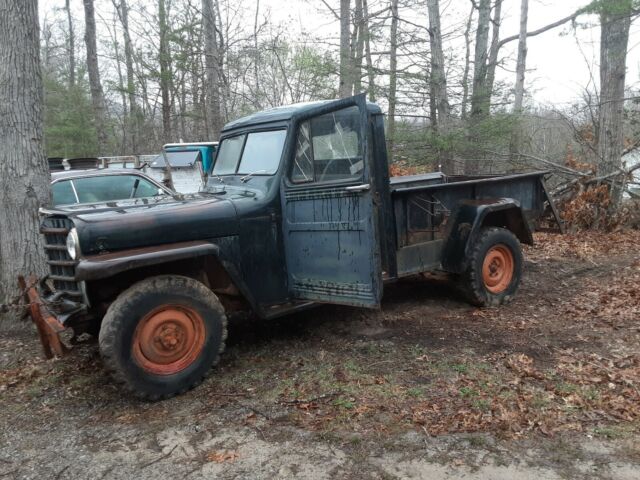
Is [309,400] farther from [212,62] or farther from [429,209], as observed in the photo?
[212,62]

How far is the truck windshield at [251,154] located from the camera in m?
4.67

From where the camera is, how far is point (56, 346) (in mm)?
3516

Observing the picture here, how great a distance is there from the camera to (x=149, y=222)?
385 cm

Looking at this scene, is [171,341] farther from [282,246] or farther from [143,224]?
[282,246]

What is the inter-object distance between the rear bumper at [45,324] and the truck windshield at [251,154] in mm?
2058

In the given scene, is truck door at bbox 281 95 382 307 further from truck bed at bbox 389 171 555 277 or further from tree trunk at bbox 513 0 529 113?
tree trunk at bbox 513 0 529 113

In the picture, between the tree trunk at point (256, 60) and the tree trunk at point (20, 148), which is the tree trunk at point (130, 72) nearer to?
the tree trunk at point (256, 60)

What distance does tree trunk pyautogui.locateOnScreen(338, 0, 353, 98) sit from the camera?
11.8 m

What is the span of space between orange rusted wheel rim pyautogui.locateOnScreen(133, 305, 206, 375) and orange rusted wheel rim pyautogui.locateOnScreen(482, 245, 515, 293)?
3.17 metres

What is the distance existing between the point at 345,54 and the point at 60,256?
32.3 ft

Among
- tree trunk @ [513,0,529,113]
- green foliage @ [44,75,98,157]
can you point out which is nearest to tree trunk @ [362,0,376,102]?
tree trunk @ [513,0,529,113]

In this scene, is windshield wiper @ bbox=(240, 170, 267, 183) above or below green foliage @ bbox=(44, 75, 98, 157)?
below

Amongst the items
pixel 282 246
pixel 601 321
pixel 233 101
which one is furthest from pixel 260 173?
pixel 233 101

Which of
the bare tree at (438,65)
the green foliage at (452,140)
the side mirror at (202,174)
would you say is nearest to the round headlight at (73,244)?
the side mirror at (202,174)
